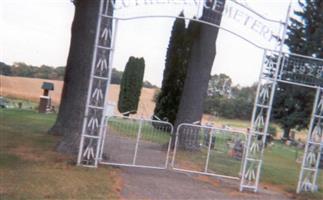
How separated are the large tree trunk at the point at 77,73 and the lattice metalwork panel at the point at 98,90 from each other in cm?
91

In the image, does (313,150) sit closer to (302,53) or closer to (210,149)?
(210,149)

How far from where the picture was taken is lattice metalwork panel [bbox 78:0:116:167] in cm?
1023

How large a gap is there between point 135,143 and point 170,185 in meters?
6.03

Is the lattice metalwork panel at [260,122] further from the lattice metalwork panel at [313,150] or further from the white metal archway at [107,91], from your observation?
the lattice metalwork panel at [313,150]

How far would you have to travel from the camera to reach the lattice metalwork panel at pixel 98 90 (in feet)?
33.6

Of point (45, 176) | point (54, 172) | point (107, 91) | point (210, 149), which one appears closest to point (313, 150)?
point (210, 149)

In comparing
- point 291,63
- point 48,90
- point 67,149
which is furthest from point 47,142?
point 48,90

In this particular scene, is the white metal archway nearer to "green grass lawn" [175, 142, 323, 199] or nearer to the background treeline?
"green grass lawn" [175, 142, 323, 199]

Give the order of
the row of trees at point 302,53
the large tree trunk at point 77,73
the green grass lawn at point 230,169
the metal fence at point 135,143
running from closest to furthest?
the large tree trunk at point 77,73 → the green grass lawn at point 230,169 → the metal fence at point 135,143 → the row of trees at point 302,53

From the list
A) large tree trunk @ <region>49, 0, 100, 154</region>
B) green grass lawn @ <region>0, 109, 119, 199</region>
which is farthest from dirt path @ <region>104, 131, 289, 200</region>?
large tree trunk @ <region>49, 0, 100, 154</region>

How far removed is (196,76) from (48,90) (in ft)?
41.5

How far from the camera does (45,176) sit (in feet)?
28.5

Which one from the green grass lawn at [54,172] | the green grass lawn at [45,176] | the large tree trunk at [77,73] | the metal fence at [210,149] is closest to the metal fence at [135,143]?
the green grass lawn at [54,172]

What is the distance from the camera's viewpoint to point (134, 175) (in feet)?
33.9
